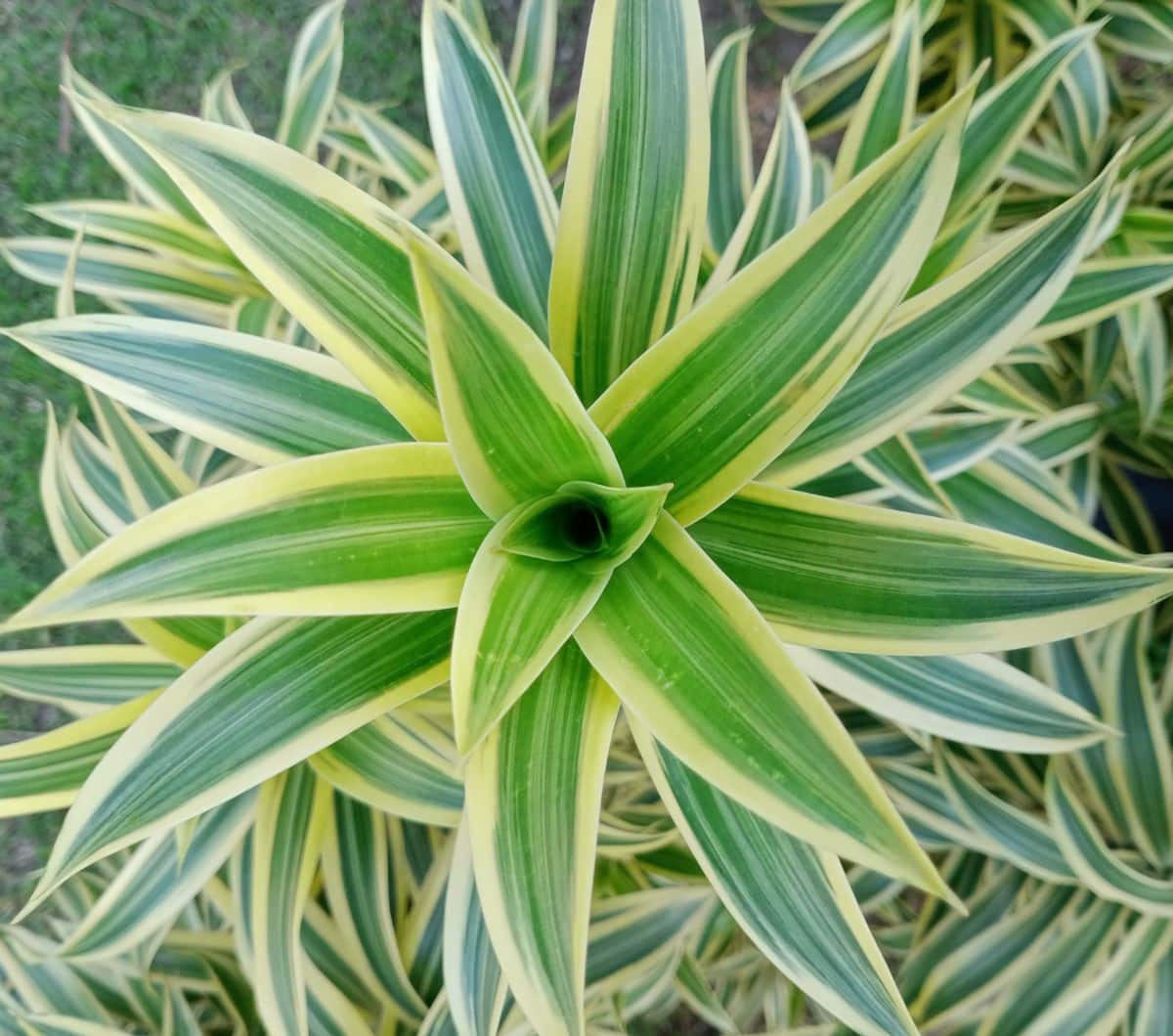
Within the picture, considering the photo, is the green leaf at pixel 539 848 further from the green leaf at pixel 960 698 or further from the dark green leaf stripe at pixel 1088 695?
the dark green leaf stripe at pixel 1088 695

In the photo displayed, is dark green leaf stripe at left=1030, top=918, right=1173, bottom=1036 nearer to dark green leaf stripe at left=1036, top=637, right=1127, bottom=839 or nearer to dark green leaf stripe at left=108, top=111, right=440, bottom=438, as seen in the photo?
dark green leaf stripe at left=1036, top=637, right=1127, bottom=839

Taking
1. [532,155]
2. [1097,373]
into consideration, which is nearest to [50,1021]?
[532,155]

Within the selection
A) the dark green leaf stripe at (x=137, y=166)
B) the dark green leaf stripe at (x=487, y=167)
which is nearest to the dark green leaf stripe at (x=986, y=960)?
the dark green leaf stripe at (x=487, y=167)

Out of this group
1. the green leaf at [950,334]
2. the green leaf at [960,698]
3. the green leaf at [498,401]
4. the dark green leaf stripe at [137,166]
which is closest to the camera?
the green leaf at [498,401]

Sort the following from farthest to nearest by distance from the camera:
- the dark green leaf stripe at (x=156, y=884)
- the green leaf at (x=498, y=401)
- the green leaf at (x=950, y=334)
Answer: the dark green leaf stripe at (x=156, y=884)
the green leaf at (x=950, y=334)
the green leaf at (x=498, y=401)

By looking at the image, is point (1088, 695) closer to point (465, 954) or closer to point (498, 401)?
point (465, 954)

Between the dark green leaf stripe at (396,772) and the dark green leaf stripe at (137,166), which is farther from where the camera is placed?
the dark green leaf stripe at (137,166)

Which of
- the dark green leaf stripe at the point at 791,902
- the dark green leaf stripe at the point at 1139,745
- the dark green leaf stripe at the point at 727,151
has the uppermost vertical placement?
the dark green leaf stripe at the point at 727,151

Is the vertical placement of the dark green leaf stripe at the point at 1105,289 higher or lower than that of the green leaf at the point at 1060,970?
higher
